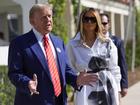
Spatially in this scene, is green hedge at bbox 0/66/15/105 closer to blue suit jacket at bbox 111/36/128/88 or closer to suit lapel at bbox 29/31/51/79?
blue suit jacket at bbox 111/36/128/88

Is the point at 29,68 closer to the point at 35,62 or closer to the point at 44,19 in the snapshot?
the point at 35,62

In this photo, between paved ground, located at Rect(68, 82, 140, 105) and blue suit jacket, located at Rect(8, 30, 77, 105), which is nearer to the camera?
blue suit jacket, located at Rect(8, 30, 77, 105)

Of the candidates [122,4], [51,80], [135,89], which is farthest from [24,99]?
[122,4]

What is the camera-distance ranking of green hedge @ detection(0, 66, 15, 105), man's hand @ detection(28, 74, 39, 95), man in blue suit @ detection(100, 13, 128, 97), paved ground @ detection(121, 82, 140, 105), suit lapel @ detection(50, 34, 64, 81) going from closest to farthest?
man's hand @ detection(28, 74, 39, 95), suit lapel @ detection(50, 34, 64, 81), man in blue suit @ detection(100, 13, 128, 97), green hedge @ detection(0, 66, 15, 105), paved ground @ detection(121, 82, 140, 105)

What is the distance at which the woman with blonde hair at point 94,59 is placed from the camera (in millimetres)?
5711

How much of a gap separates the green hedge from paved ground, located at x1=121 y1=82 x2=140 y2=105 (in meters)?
4.26

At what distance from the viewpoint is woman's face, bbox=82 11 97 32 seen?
572 centimetres

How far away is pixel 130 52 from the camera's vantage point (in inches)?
918

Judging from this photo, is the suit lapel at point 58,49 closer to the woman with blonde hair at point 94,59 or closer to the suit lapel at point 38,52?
the suit lapel at point 38,52

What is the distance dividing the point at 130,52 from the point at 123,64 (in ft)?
54.9

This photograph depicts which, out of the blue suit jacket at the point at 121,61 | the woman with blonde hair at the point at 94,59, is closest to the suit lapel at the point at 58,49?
the woman with blonde hair at the point at 94,59

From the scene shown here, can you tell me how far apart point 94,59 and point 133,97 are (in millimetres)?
7915

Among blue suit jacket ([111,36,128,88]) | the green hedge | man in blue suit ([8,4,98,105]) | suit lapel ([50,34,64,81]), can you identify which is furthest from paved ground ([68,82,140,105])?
man in blue suit ([8,4,98,105])

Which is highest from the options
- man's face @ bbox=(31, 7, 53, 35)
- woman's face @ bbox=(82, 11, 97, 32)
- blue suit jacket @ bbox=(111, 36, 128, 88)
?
man's face @ bbox=(31, 7, 53, 35)
